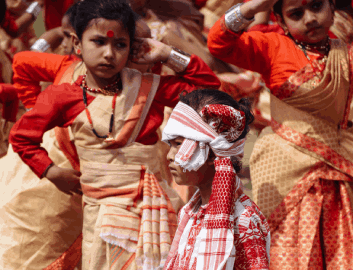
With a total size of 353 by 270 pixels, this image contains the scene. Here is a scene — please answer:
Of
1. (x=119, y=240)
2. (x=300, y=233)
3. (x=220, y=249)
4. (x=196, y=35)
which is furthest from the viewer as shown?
(x=196, y=35)

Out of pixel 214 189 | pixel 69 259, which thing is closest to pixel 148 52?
pixel 214 189

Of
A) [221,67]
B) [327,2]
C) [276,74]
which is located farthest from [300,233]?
[221,67]

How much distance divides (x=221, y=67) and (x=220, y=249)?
11.2 ft

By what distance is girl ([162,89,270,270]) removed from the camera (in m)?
1.79

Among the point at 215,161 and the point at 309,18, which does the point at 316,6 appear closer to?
the point at 309,18

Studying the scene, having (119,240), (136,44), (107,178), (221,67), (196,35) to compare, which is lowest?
(221,67)

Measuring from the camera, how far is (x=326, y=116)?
2.72 meters

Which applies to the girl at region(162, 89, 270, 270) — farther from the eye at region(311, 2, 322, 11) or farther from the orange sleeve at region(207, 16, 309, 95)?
the eye at region(311, 2, 322, 11)

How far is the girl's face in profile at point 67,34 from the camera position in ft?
12.1

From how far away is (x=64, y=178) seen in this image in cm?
260

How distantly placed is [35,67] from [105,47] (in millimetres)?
790

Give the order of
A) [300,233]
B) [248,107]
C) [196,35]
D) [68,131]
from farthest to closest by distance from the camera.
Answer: [196,35] → [68,131] → [300,233] → [248,107]

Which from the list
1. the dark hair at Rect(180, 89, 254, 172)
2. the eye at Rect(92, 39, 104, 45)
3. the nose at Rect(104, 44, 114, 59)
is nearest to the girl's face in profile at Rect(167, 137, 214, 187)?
the dark hair at Rect(180, 89, 254, 172)

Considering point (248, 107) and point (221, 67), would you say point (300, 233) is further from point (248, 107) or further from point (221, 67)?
point (221, 67)
